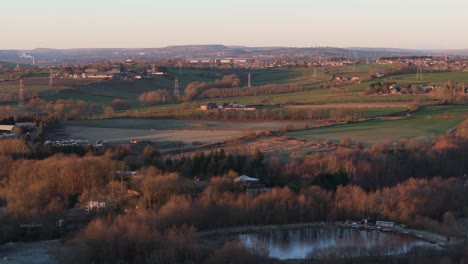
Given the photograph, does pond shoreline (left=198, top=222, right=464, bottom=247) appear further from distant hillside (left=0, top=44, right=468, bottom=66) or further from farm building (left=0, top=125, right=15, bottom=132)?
distant hillside (left=0, top=44, right=468, bottom=66)

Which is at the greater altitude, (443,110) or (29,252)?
(443,110)

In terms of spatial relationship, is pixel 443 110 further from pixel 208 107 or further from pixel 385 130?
pixel 208 107

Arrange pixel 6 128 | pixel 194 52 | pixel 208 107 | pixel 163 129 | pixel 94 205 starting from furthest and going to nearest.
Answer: pixel 194 52 → pixel 208 107 → pixel 163 129 → pixel 6 128 → pixel 94 205

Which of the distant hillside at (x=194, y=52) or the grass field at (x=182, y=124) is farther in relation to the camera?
the distant hillside at (x=194, y=52)

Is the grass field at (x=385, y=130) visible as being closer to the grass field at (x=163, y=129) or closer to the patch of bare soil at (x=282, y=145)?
the patch of bare soil at (x=282, y=145)

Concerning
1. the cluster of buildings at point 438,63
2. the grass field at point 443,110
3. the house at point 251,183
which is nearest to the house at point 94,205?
the house at point 251,183

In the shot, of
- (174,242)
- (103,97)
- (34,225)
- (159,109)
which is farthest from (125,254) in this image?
(103,97)

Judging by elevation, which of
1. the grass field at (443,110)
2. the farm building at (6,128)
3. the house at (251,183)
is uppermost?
the grass field at (443,110)

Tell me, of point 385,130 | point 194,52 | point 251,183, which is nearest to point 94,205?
point 251,183
